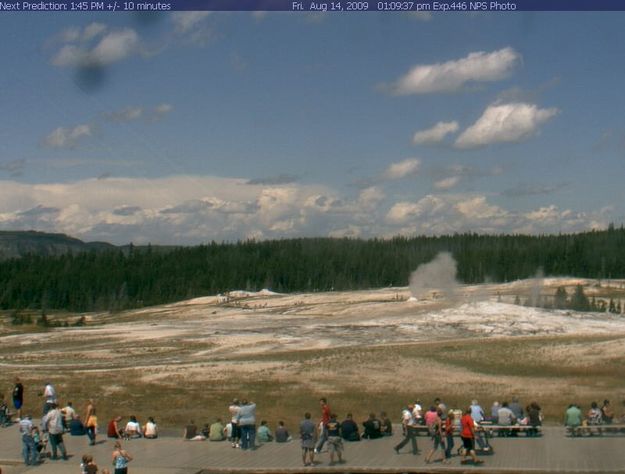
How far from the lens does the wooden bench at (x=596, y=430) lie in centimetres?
2138

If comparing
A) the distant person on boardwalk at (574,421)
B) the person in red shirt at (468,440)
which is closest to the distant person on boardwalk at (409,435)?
the person in red shirt at (468,440)

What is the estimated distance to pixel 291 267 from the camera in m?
163

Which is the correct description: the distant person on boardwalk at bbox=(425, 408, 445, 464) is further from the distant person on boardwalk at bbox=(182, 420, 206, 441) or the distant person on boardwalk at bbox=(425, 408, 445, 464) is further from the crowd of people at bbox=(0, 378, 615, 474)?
the distant person on boardwalk at bbox=(182, 420, 206, 441)

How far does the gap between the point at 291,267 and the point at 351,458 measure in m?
144

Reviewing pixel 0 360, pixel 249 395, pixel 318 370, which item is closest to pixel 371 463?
pixel 249 395

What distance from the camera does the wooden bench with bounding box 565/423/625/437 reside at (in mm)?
21375

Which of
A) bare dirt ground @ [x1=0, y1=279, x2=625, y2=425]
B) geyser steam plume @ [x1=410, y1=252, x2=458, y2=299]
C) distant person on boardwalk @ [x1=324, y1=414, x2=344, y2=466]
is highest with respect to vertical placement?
geyser steam plume @ [x1=410, y1=252, x2=458, y2=299]

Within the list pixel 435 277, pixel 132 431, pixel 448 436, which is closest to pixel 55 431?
pixel 132 431

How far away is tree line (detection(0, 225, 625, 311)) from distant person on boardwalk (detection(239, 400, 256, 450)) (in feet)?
407

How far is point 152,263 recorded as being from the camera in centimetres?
17725

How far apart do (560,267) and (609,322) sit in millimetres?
81323

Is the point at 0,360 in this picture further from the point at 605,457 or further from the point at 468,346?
the point at 605,457

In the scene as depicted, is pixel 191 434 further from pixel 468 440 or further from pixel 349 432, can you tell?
pixel 468 440

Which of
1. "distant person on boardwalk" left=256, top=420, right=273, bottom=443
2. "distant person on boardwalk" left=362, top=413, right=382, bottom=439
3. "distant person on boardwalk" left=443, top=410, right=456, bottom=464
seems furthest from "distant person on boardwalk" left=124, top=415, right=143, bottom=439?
"distant person on boardwalk" left=443, top=410, right=456, bottom=464
